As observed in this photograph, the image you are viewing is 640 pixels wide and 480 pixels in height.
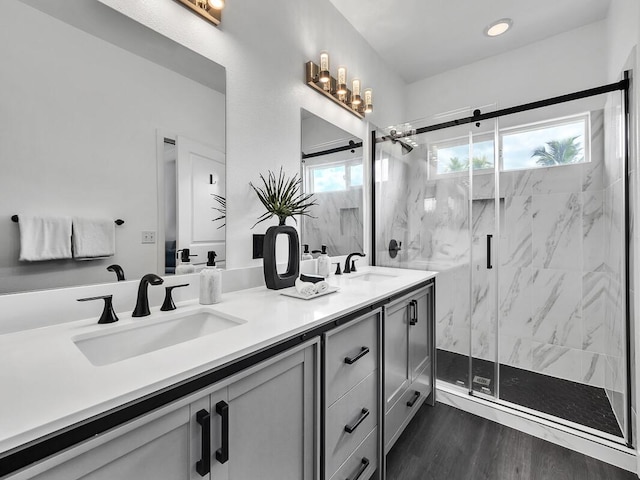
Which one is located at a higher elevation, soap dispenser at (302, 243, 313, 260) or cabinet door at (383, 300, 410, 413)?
soap dispenser at (302, 243, 313, 260)

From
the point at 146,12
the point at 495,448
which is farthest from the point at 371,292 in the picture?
the point at 146,12

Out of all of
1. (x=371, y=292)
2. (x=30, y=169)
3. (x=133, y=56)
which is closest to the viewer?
(x=30, y=169)

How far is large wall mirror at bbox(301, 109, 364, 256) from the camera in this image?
1890 mm

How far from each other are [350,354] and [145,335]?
0.72 meters

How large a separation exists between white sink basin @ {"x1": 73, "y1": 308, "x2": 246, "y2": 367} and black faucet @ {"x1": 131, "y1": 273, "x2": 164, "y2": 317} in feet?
0.11

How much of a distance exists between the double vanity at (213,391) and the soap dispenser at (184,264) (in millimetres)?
150

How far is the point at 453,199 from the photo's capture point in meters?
2.38

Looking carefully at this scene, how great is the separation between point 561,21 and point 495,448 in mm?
2969

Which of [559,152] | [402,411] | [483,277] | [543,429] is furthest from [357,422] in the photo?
[559,152]

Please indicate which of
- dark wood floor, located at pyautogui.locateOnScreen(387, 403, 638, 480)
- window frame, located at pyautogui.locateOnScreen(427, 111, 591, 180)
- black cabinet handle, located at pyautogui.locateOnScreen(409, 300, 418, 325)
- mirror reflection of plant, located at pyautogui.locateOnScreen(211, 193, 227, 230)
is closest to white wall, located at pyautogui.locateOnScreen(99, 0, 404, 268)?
mirror reflection of plant, located at pyautogui.locateOnScreen(211, 193, 227, 230)

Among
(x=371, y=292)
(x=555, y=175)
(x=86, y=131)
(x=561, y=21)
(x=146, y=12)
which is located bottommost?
(x=371, y=292)

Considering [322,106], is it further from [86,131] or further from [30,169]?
[30,169]

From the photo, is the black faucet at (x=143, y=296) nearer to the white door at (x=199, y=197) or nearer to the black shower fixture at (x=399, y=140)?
the white door at (x=199, y=197)

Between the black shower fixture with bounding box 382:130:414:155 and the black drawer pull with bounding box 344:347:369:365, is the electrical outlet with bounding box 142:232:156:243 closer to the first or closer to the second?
the black drawer pull with bounding box 344:347:369:365
